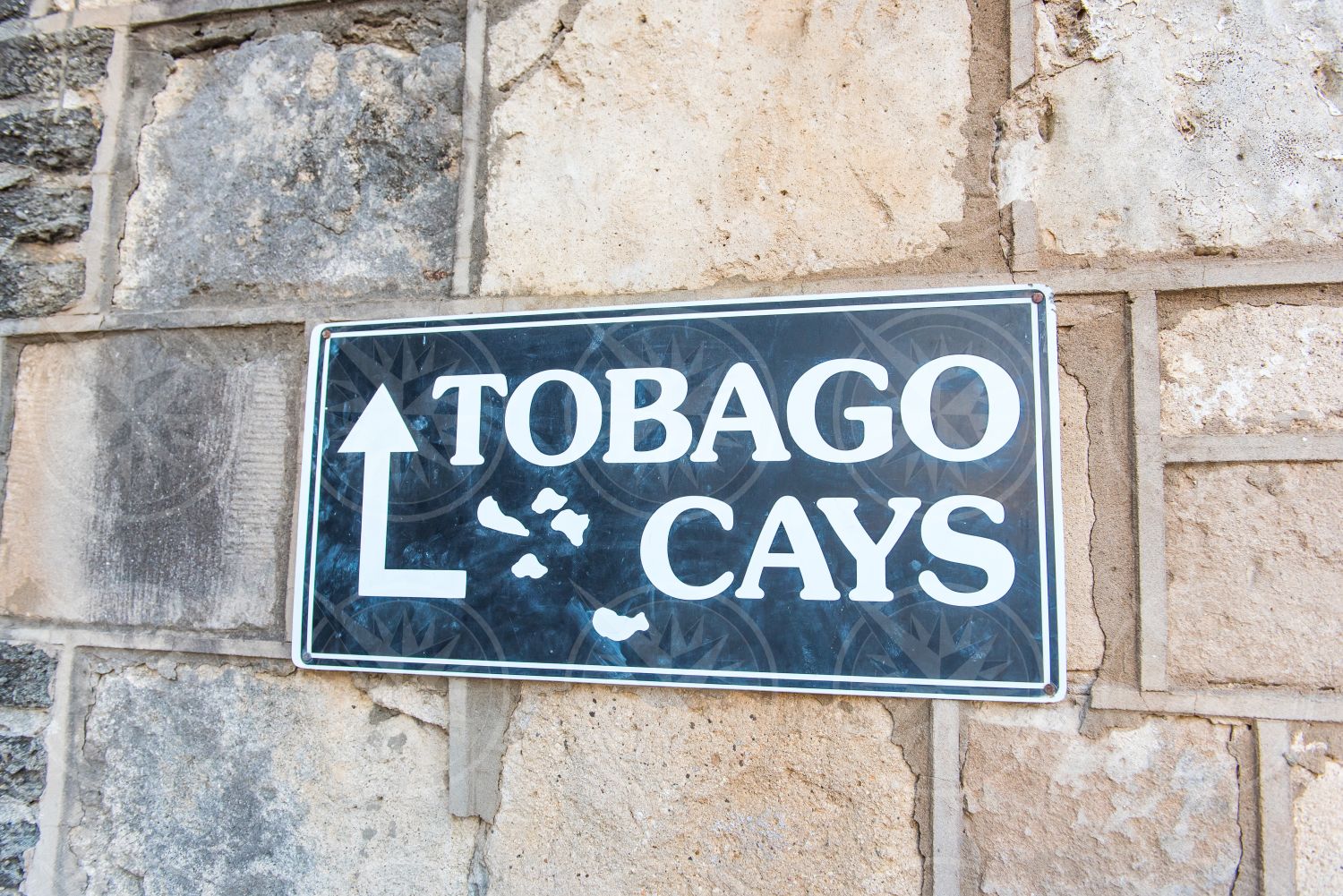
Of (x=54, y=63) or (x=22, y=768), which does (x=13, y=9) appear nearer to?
(x=54, y=63)

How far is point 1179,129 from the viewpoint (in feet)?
4.92

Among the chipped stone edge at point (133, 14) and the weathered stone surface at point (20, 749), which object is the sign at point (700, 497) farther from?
the chipped stone edge at point (133, 14)

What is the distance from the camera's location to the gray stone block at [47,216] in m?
1.93

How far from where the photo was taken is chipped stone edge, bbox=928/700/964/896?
57.2 inches

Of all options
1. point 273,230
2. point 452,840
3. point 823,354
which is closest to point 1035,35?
point 823,354

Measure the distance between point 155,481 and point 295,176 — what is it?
732 millimetres

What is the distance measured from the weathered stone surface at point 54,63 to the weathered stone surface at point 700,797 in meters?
1.77

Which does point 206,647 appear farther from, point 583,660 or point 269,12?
point 269,12

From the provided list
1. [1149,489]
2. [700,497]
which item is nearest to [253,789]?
[700,497]

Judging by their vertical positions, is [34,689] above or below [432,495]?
below

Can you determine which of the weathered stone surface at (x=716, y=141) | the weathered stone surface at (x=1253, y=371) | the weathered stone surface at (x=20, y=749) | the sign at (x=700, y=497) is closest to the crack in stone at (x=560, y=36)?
the weathered stone surface at (x=716, y=141)

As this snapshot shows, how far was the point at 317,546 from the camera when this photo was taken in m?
1.71

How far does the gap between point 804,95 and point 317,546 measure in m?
1.33

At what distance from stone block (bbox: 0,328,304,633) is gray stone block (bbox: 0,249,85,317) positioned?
0.10 metres
